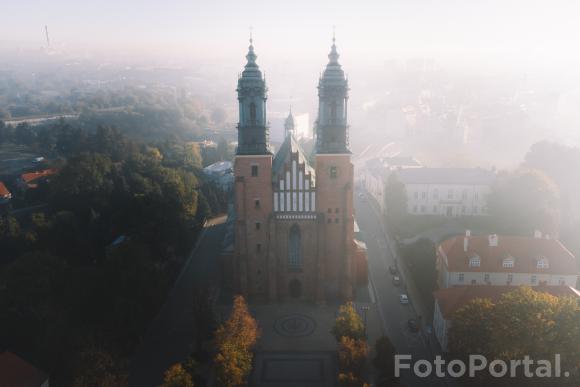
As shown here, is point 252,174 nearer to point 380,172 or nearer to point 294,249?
point 294,249

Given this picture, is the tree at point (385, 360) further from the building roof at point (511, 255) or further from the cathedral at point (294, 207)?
the building roof at point (511, 255)

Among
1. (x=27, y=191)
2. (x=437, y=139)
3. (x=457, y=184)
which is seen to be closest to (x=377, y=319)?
(x=457, y=184)

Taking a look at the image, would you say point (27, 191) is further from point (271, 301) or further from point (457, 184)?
point (457, 184)

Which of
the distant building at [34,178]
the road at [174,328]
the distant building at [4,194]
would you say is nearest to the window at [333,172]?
the road at [174,328]

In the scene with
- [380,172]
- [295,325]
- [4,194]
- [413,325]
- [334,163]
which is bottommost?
[295,325]

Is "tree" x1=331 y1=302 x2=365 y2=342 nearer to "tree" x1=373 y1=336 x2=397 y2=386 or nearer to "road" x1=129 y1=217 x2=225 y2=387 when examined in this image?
"tree" x1=373 y1=336 x2=397 y2=386

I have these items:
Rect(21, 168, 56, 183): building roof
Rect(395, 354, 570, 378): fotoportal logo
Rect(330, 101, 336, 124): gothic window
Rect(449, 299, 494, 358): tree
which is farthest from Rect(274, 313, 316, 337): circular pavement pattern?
Rect(21, 168, 56, 183): building roof

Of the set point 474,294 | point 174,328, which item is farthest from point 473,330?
point 174,328
